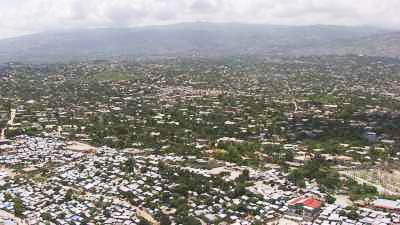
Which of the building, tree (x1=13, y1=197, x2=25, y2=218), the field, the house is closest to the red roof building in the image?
the house

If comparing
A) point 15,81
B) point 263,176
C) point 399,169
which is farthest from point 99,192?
point 15,81

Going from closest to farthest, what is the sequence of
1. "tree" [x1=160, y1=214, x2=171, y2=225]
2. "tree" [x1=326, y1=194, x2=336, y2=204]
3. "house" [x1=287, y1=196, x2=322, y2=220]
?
"tree" [x1=160, y1=214, x2=171, y2=225] → "house" [x1=287, y1=196, x2=322, y2=220] → "tree" [x1=326, y1=194, x2=336, y2=204]

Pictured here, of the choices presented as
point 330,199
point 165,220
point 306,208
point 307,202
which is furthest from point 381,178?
point 165,220

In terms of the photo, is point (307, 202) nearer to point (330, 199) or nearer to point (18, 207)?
point (330, 199)

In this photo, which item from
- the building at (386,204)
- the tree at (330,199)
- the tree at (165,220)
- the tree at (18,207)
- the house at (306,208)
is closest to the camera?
the tree at (165,220)

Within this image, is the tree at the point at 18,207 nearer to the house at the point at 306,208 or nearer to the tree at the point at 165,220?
the tree at the point at 165,220

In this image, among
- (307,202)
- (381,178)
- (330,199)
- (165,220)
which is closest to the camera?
(165,220)

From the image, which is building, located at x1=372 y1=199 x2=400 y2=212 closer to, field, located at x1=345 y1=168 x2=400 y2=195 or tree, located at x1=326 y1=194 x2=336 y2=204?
tree, located at x1=326 y1=194 x2=336 y2=204

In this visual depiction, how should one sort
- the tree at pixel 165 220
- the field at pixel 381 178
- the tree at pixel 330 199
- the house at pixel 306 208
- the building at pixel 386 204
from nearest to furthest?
the tree at pixel 165 220, the house at pixel 306 208, the building at pixel 386 204, the tree at pixel 330 199, the field at pixel 381 178

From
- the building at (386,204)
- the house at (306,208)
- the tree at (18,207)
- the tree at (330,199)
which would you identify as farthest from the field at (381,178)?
the tree at (18,207)

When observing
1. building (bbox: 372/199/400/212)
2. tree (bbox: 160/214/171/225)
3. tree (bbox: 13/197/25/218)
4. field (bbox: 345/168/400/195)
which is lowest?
field (bbox: 345/168/400/195)

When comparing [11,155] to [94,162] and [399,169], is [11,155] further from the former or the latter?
[399,169]
